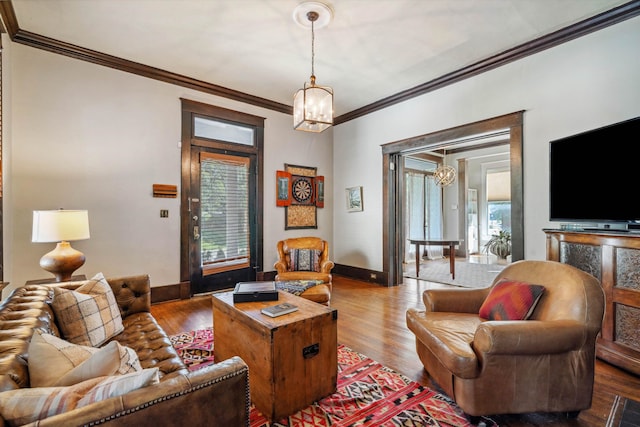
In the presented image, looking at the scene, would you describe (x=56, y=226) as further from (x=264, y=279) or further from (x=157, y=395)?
(x=264, y=279)

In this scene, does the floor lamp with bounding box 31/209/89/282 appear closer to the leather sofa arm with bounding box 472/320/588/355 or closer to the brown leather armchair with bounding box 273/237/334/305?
the brown leather armchair with bounding box 273/237/334/305

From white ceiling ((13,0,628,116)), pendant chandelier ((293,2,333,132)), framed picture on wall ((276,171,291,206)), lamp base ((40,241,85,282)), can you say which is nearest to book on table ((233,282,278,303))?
pendant chandelier ((293,2,333,132))

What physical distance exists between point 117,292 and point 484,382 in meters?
2.65

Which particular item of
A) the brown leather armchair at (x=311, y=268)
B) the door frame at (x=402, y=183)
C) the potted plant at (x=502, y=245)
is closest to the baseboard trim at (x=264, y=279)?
the door frame at (x=402, y=183)

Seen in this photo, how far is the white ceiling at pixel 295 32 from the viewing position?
2.73 metres

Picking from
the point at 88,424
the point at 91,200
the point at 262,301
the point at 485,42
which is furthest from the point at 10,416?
the point at 485,42

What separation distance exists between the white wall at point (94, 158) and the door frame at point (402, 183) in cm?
294

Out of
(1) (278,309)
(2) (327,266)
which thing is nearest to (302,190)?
(2) (327,266)

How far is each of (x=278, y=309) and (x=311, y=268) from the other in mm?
2136

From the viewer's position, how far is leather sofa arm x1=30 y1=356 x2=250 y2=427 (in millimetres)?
769

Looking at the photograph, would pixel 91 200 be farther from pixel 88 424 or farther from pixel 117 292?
pixel 88 424

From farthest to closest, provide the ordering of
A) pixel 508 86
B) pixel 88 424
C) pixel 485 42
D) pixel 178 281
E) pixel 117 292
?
pixel 178 281 < pixel 508 86 < pixel 485 42 < pixel 117 292 < pixel 88 424

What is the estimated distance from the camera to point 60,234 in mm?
2486

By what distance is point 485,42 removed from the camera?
331cm
